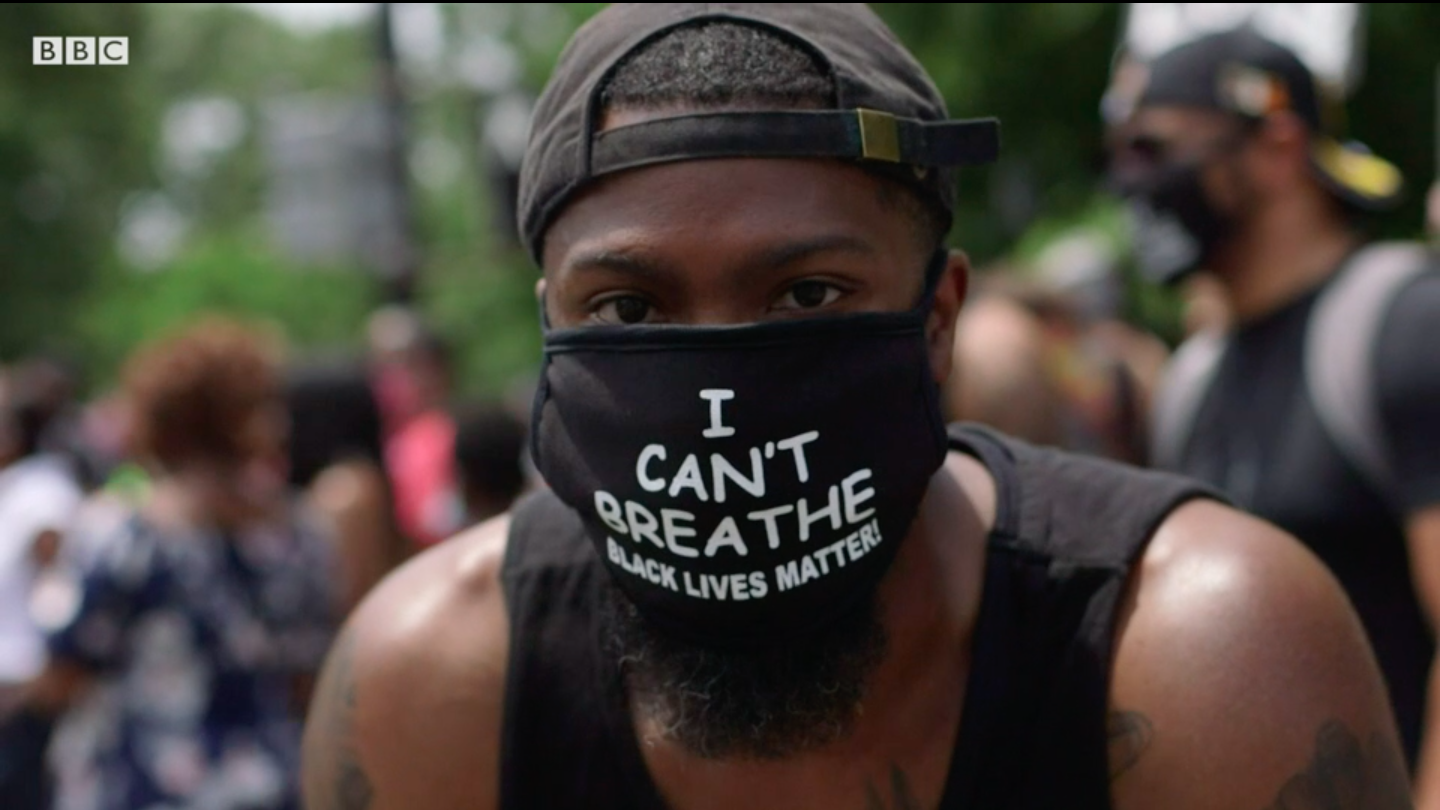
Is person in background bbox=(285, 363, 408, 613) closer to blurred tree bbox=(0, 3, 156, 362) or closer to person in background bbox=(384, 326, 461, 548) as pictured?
person in background bbox=(384, 326, 461, 548)

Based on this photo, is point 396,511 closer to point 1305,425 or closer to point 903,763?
point 1305,425

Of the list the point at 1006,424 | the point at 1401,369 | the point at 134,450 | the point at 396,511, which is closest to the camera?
the point at 1401,369

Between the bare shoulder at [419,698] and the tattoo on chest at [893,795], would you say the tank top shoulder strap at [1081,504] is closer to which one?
the tattoo on chest at [893,795]

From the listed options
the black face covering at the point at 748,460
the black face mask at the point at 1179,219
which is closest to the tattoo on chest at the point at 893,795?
the black face covering at the point at 748,460

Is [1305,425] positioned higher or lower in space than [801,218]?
lower

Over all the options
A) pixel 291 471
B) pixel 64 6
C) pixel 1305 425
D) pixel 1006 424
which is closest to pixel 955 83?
pixel 1006 424

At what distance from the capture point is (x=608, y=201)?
2174 mm

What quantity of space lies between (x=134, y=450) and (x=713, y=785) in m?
3.33

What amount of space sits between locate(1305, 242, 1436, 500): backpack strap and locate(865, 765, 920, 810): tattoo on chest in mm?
1405

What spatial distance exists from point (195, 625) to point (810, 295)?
2980 millimetres

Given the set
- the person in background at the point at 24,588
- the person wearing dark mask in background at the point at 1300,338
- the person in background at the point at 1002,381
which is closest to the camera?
the person wearing dark mask in background at the point at 1300,338

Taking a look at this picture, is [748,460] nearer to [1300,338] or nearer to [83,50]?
[1300,338]

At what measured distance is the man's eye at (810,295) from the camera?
2141 millimetres

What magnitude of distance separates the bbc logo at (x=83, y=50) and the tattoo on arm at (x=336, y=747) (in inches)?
59.0
